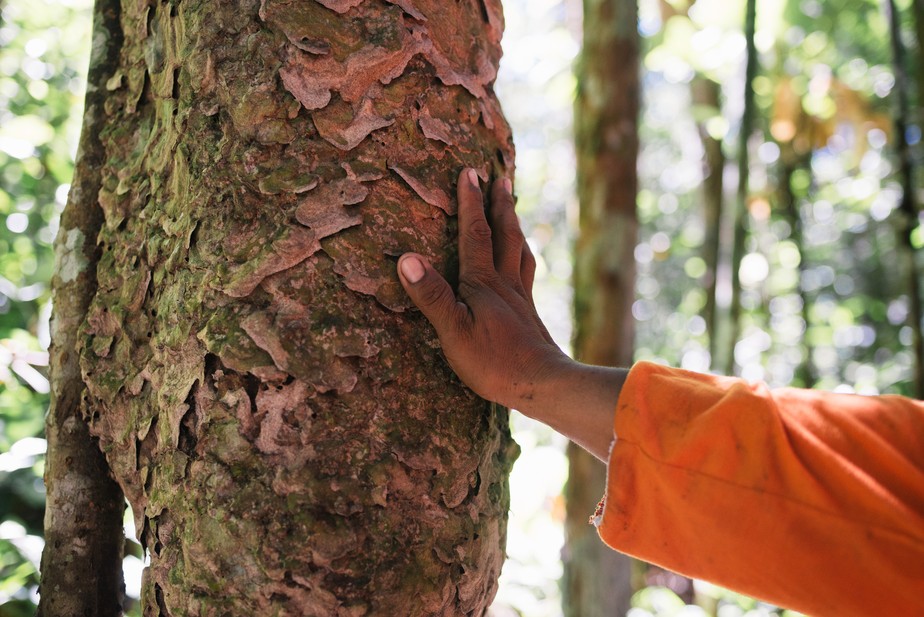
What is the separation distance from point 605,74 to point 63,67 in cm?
293

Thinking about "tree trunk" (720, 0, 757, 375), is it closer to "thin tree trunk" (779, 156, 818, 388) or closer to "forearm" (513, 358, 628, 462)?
"thin tree trunk" (779, 156, 818, 388)

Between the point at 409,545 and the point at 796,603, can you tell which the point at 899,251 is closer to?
the point at 796,603

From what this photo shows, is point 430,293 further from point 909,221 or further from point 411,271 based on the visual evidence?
point 909,221

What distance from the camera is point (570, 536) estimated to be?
11.1ft

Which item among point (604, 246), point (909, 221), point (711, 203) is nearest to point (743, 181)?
point (909, 221)

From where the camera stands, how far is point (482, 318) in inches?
43.0

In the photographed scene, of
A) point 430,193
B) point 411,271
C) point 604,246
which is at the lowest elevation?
point 411,271

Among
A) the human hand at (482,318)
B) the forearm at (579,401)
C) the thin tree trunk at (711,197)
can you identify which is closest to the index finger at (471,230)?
the human hand at (482,318)

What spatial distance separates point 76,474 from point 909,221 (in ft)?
11.2

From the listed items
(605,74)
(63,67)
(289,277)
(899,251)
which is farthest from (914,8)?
(63,67)

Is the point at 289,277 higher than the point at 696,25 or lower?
lower

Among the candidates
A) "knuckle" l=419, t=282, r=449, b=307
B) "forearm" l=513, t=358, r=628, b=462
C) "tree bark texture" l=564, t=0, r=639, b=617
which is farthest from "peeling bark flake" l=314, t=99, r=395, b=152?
"tree bark texture" l=564, t=0, r=639, b=617

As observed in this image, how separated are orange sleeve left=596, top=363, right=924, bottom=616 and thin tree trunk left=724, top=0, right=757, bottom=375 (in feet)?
9.76

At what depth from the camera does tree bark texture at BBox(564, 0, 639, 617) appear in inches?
131
